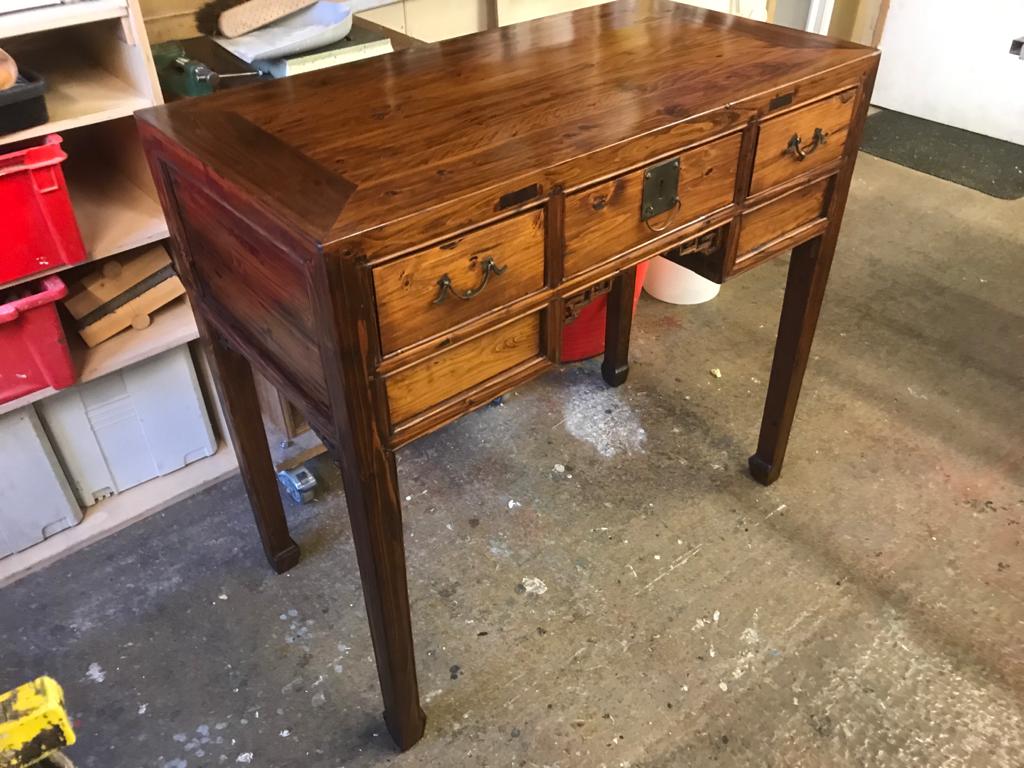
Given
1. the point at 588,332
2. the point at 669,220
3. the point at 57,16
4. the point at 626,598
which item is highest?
the point at 57,16

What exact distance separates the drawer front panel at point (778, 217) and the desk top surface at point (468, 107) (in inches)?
8.3

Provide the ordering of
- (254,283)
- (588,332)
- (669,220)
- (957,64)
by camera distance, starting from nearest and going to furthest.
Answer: (254,283)
(669,220)
(588,332)
(957,64)

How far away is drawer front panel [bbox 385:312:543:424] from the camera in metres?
1.04

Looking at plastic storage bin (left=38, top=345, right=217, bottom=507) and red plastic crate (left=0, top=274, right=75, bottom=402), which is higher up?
red plastic crate (left=0, top=274, right=75, bottom=402)

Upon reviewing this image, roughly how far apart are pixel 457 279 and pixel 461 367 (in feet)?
0.45

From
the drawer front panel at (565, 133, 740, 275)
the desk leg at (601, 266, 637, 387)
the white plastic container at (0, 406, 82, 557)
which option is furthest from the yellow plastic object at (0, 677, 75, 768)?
the desk leg at (601, 266, 637, 387)

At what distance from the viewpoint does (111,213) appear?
1.59 m

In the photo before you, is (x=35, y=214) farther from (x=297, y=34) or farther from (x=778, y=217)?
(x=778, y=217)

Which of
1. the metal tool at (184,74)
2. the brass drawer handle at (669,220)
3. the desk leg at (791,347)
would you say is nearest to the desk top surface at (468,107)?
the brass drawer handle at (669,220)

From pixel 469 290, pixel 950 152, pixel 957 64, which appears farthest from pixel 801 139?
pixel 957 64

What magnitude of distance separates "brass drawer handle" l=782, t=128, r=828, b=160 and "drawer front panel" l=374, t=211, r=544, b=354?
1.70ft

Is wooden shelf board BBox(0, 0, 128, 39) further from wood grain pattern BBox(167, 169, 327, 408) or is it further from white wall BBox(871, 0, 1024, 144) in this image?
white wall BBox(871, 0, 1024, 144)

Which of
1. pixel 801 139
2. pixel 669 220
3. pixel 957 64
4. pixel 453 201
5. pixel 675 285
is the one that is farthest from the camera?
pixel 957 64

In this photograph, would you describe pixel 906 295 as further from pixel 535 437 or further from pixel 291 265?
pixel 291 265
